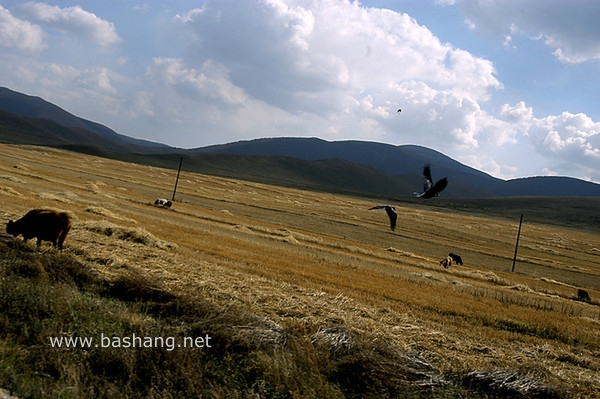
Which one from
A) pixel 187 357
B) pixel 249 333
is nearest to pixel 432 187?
pixel 249 333

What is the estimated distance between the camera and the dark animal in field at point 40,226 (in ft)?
34.8

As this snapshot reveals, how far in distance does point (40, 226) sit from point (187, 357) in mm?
6417

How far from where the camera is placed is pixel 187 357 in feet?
20.9

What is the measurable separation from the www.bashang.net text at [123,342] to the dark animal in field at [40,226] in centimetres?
510

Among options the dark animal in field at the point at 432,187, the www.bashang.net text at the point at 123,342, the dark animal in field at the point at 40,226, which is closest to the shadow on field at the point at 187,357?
the www.bashang.net text at the point at 123,342

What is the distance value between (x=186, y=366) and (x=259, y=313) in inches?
117

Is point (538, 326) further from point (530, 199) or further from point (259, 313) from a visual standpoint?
point (530, 199)

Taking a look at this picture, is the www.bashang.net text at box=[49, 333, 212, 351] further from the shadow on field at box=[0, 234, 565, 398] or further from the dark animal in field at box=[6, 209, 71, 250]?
the dark animal in field at box=[6, 209, 71, 250]

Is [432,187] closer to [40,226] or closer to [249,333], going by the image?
[249,333]

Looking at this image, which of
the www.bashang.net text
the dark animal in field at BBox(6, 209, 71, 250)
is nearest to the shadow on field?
the www.bashang.net text

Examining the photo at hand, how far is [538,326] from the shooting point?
40.7 ft

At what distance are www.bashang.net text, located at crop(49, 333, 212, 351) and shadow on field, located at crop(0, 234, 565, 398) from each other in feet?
0.05

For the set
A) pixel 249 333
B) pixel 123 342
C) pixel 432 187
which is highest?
pixel 432 187

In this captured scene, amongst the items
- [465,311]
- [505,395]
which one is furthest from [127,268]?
[465,311]
